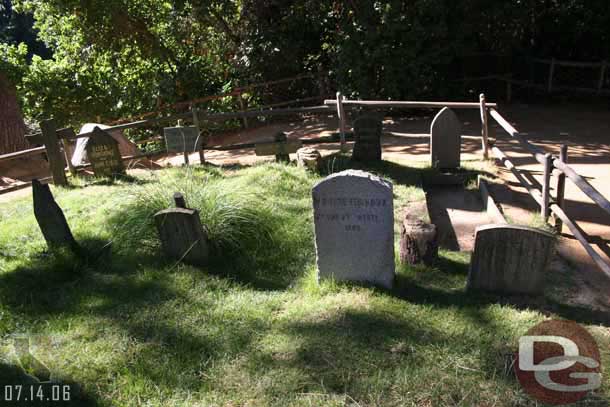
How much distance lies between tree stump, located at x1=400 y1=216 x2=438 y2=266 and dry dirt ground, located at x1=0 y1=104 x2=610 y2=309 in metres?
1.04

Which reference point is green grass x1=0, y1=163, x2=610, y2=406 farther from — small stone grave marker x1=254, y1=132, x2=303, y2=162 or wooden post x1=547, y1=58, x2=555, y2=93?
wooden post x1=547, y1=58, x2=555, y2=93

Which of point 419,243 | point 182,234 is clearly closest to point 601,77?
point 419,243

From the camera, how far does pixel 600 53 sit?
635 inches

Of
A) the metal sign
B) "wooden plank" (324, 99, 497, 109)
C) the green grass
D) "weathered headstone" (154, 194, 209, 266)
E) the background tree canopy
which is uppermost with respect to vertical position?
the background tree canopy

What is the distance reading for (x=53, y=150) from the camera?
28.4 feet

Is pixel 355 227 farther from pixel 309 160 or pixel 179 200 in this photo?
pixel 309 160

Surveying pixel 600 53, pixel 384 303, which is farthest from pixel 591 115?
pixel 384 303

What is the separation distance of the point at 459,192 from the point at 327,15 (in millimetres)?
9101

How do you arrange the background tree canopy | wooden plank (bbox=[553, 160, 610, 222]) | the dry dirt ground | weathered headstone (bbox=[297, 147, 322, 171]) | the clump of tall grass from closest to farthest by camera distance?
wooden plank (bbox=[553, 160, 610, 222]) → the clump of tall grass → the dry dirt ground → weathered headstone (bbox=[297, 147, 322, 171]) → the background tree canopy

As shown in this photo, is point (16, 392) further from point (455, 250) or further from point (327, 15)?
point (327, 15)

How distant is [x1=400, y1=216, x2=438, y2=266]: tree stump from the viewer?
5.09m

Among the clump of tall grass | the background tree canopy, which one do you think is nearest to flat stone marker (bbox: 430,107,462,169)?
the clump of tall grass

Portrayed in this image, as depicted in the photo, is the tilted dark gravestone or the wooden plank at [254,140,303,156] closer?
the tilted dark gravestone

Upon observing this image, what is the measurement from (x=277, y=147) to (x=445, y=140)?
9.53 ft
